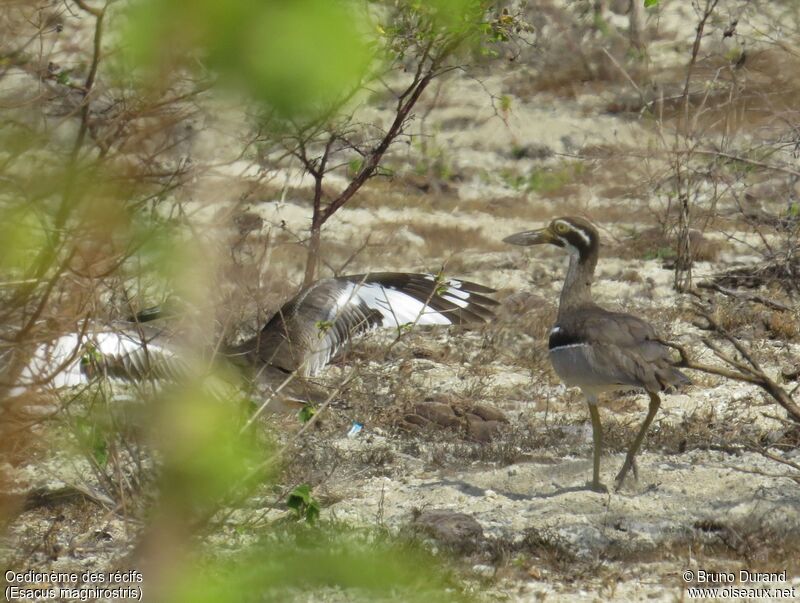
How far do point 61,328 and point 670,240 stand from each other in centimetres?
1014

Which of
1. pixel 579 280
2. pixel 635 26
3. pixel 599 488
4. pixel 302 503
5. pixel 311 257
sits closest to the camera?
pixel 302 503

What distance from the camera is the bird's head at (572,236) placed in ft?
21.0

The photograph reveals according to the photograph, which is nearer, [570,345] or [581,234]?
[570,345]

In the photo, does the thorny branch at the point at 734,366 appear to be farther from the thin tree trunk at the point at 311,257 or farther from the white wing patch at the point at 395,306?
the thin tree trunk at the point at 311,257

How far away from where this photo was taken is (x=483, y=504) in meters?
5.45

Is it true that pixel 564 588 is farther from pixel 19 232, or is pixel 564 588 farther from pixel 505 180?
pixel 505 180

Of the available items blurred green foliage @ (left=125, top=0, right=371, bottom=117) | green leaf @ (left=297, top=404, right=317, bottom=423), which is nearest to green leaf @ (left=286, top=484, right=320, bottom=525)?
green leaf @ (left=297, top=404, right=317, bottom=423)

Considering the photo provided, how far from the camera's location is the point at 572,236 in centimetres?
645

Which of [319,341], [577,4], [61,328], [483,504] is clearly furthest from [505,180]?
[61,328]

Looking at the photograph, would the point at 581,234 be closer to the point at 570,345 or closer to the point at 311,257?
the point at 570,345

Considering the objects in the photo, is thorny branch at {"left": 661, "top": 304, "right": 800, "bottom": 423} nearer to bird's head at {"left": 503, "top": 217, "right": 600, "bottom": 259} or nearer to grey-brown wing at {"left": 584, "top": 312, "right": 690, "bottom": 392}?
grey-brown wing at {"left": 584, "top": 312, "right": 690, "bottom": 392}

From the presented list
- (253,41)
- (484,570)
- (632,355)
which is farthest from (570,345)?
(253,41)

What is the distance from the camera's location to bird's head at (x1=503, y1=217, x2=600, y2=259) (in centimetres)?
639

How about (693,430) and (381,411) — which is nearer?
(693,430)
